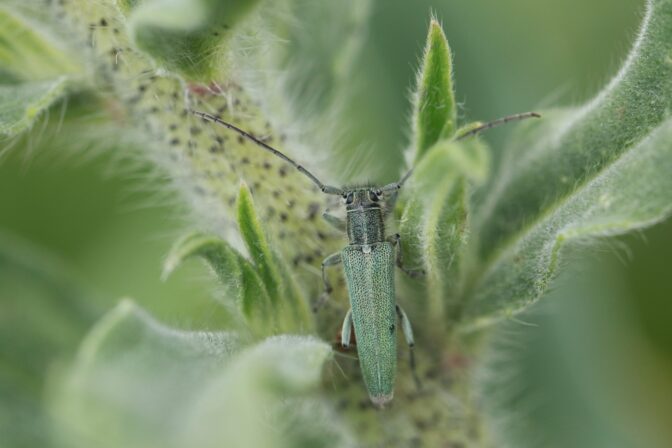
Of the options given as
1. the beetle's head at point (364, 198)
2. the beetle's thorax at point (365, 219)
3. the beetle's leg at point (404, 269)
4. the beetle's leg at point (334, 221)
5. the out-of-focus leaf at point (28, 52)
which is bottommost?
the beetle's leg at point (404, 269)

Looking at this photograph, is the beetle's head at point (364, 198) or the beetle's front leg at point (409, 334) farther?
the beetle's head at point (364, 198)

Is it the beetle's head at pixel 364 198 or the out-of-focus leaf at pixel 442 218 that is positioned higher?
the beetle's head at pixel 364 198

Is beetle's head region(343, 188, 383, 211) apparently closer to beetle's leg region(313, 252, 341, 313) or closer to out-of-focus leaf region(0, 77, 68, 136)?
beetle's leg region(313, 252, 341, 313)

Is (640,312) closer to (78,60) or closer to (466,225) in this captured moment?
(466,225)

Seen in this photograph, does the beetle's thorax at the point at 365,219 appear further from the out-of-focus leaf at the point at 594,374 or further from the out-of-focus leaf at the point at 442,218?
the out-of-focus leaf at the point at 594,374

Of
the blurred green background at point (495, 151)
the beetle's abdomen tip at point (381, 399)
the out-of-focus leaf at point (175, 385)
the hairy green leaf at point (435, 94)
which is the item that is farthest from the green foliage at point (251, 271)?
the blurred green background at point (495, 151)

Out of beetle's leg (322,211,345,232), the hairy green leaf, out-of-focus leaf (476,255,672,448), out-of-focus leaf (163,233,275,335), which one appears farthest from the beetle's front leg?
out-of-focus leaf (476,255,672,448)

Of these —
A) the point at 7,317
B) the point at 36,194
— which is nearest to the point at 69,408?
the point at 7,317
